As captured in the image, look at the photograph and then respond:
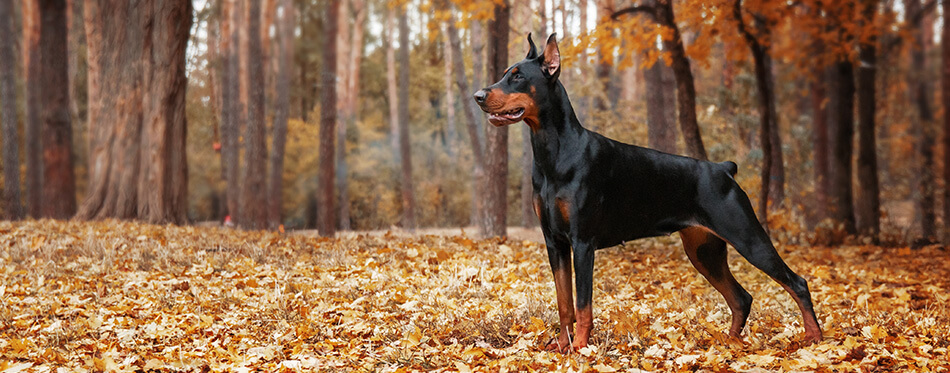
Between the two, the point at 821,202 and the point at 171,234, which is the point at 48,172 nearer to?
the point at 171,234

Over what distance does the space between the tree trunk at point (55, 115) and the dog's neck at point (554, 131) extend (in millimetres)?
12504

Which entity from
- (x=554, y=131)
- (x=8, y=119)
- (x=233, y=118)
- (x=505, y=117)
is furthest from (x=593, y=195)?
(x=233, y=118)

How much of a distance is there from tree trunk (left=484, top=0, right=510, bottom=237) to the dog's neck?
19.6ft

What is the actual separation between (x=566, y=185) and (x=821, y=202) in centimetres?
1367

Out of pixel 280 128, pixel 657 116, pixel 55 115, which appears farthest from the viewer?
pixel 280 128

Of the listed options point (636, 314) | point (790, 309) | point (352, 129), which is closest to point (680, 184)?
point (636, 314)

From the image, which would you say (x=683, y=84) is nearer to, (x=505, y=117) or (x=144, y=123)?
(x=505, y=117)

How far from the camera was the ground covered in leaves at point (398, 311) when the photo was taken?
13.3ft

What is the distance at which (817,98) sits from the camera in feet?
50.9

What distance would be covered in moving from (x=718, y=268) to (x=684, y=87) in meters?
5.42

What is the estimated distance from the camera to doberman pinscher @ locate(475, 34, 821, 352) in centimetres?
380

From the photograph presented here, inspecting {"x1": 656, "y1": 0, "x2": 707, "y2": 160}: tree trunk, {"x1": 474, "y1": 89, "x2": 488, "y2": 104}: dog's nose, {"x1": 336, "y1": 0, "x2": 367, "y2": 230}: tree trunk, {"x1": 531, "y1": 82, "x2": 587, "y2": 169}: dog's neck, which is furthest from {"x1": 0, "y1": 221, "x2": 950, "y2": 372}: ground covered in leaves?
{"x1": 336, "y1": 0, "x2": 367, "y2": 230}: tree trunk

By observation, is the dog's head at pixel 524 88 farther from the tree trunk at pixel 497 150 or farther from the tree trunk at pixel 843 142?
the tree trunk at pixel 843 142

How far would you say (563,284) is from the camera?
4016 millimetres
